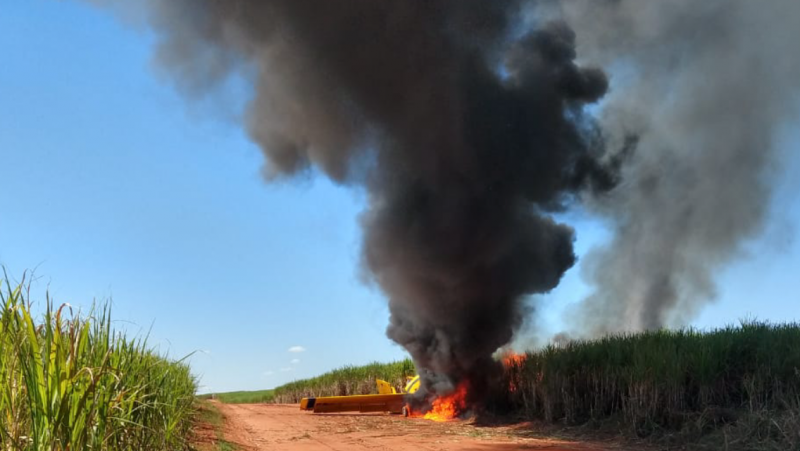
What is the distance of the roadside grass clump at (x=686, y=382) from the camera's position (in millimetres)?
10422

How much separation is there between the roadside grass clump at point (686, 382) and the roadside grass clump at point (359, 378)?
12.7 m

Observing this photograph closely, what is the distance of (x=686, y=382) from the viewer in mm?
11914

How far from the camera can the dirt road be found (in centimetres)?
1060

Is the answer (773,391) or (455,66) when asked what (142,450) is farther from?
(455,66)

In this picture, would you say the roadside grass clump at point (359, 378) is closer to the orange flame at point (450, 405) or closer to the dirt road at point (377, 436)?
the orange flame at point (450, 405)

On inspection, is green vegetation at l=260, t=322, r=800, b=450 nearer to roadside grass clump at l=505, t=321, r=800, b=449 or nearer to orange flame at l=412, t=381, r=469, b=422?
roadside grass clump at l=505, t=321, r=800, b=449

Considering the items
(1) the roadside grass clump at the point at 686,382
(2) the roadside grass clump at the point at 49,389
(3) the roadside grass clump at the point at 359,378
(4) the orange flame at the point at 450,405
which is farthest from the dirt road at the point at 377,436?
(3) the roadside grass clump at the point at 359,378

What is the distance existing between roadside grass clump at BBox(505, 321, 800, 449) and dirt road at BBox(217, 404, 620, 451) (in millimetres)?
1373

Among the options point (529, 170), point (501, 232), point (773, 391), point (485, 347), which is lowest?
point (773, 391)

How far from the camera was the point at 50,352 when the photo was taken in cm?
405

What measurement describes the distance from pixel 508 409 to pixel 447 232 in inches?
213

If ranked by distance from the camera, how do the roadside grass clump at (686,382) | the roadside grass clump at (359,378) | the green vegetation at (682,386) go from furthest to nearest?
the roadside grass clump at (359,378)
the roadside grass clump at (686,382)
the green vegetation at (682,386)

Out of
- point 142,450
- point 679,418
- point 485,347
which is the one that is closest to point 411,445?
point 679,418

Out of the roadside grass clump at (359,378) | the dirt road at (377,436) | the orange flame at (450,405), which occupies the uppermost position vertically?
the roadside grass clump at (359,378)
